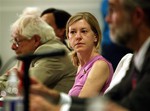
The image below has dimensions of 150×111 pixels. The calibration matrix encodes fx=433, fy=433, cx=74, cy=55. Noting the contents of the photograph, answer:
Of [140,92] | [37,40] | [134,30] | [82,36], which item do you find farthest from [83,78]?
[140,92]

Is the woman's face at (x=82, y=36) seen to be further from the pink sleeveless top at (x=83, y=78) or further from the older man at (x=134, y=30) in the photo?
the older man at (x=134, y=30)

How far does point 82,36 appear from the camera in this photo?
9.08 feet

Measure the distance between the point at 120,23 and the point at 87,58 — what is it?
4.38 feet

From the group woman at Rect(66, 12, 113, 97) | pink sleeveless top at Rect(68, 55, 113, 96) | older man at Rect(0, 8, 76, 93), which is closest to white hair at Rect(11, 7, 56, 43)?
older man at Rect(0, 8, 76, 93)

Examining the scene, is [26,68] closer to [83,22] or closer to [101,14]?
[83,22]

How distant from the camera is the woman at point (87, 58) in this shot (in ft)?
8.43

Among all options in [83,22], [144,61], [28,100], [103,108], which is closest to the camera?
[103,108]

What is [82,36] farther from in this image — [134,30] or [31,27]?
[134,30]

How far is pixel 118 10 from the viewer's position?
1.45 meters

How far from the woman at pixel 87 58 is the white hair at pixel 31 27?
0.53ft

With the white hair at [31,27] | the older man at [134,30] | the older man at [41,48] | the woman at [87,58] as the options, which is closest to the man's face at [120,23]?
the older man at [134,30]

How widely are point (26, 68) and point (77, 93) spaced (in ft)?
4.47

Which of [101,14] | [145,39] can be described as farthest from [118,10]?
[101,14]

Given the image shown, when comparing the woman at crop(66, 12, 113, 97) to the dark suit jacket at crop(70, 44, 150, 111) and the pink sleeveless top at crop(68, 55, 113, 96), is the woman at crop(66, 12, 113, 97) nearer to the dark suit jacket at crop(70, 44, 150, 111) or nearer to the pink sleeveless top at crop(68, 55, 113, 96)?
the pink sleeveless top at crop(68, 55, 113, 96)
